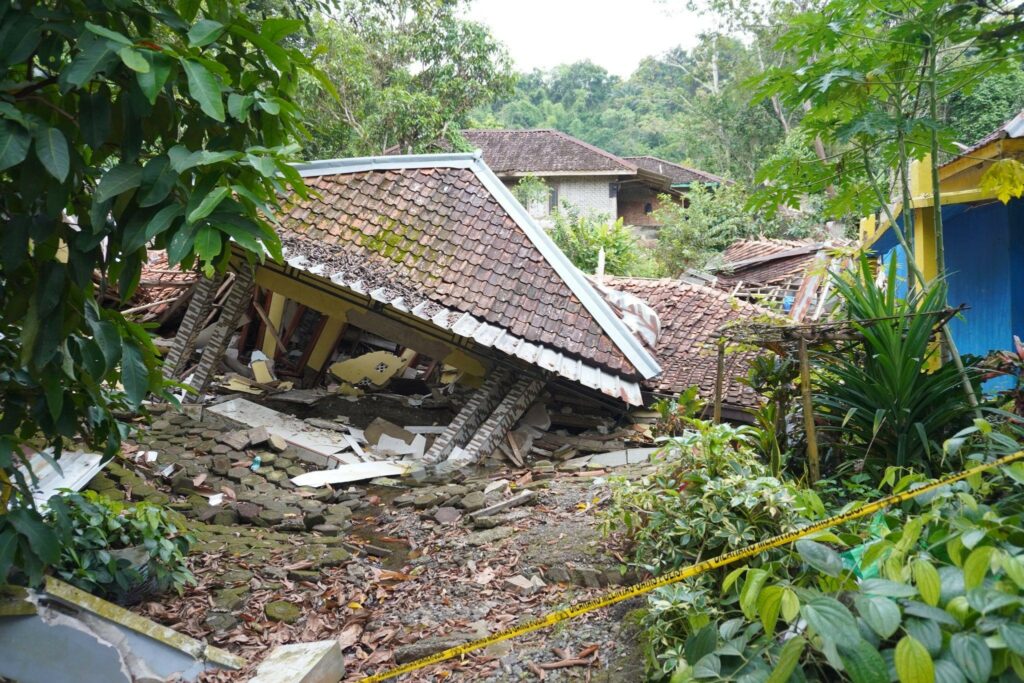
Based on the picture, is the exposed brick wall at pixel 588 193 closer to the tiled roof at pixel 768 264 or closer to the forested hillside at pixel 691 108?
the forested hillside at pixel 691 108

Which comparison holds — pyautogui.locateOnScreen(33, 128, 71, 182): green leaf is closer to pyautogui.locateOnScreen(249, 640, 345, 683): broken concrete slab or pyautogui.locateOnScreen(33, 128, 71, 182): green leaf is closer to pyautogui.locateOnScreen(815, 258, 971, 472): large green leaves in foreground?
pyautogui.locateOnScreen(249, 640, 345, 683): broken concrete slab

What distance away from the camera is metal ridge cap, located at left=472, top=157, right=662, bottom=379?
9.70 m

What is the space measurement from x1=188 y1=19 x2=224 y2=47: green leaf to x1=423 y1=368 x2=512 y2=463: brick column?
661cm

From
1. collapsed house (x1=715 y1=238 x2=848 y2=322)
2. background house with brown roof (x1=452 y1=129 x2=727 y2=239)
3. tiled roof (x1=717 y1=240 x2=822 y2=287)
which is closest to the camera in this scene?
collapsed house (x1=715 y1=238 x2=848 y2=322)

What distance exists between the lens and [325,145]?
21328 millimetres

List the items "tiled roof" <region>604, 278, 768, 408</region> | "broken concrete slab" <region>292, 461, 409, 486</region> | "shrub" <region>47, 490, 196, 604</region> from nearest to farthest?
"shrub" <region>47, 490, 196, 604</region>, "broken concrete slab" <region>292, 461, 409, 486</region>, "tiled roof" <region>604, 278, 768, 408</region>

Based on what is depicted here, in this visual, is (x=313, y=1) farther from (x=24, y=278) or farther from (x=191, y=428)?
(x=191, y=428)

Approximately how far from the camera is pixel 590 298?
389 inches

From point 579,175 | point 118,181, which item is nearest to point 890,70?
point 118,181

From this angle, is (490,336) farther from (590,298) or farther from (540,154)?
(540,154)

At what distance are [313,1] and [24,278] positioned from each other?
307cm

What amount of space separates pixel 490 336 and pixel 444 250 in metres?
1.58

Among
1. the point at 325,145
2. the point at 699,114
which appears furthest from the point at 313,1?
the point at 699,114

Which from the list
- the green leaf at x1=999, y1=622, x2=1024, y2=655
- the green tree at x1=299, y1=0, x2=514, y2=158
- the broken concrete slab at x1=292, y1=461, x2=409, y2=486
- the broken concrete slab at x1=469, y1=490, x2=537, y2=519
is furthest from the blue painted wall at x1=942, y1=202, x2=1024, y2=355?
the green tree at x1=299, y1=0, x2=514, y2=158
